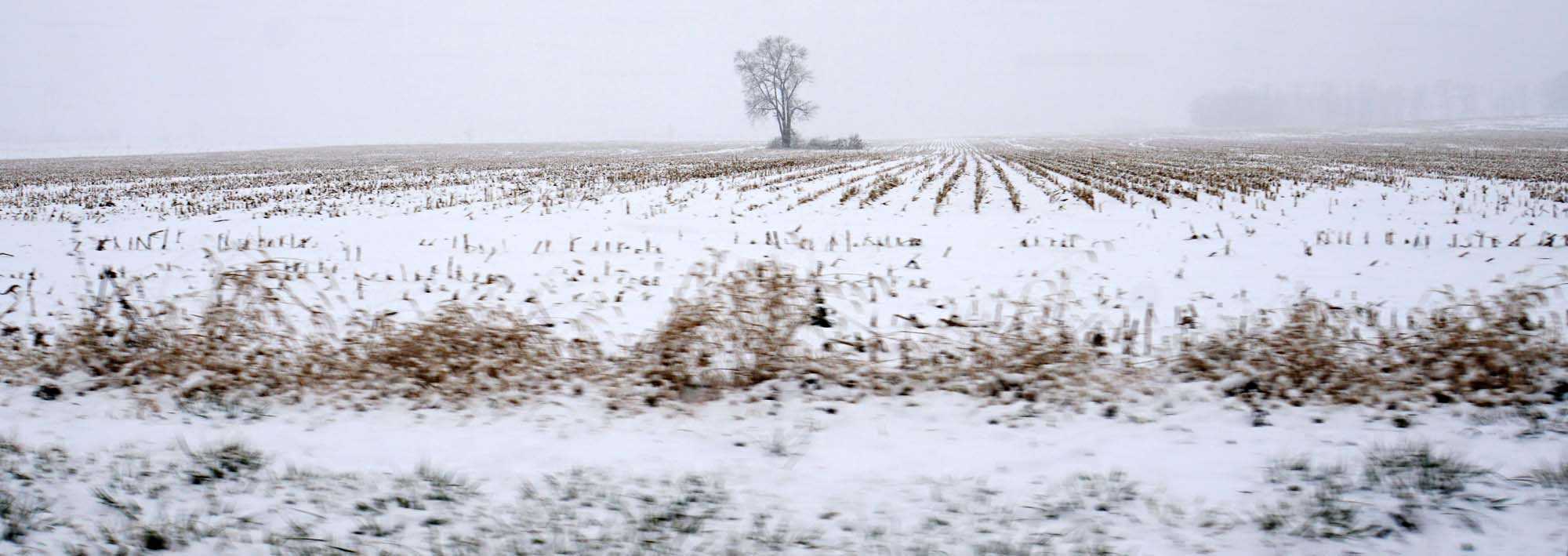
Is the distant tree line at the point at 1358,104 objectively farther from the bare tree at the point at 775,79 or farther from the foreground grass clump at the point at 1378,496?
the foreground grass clump at the point at 1378,496

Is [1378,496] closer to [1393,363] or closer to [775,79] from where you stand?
[1393,363]

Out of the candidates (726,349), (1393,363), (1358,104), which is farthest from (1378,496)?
(1358,104)

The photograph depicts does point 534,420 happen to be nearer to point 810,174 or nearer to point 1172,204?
point 1172,204

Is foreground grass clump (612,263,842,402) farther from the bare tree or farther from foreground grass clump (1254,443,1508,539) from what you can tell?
the bare tree

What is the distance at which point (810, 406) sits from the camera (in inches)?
173

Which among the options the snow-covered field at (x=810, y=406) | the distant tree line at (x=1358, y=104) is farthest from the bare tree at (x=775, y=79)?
the distant tree line at (x=1358, y=104)

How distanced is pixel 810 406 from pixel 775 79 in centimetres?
5954

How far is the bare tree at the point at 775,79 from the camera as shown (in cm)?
6091

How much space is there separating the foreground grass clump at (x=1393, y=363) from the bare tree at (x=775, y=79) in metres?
56.9

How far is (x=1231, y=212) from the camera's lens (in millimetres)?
13344

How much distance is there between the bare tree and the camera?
Result: 60.9m

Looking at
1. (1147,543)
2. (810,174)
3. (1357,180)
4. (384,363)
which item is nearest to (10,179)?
(810,174)

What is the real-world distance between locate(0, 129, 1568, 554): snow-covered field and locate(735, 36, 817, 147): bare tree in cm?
5351

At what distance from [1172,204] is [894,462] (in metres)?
13.4
